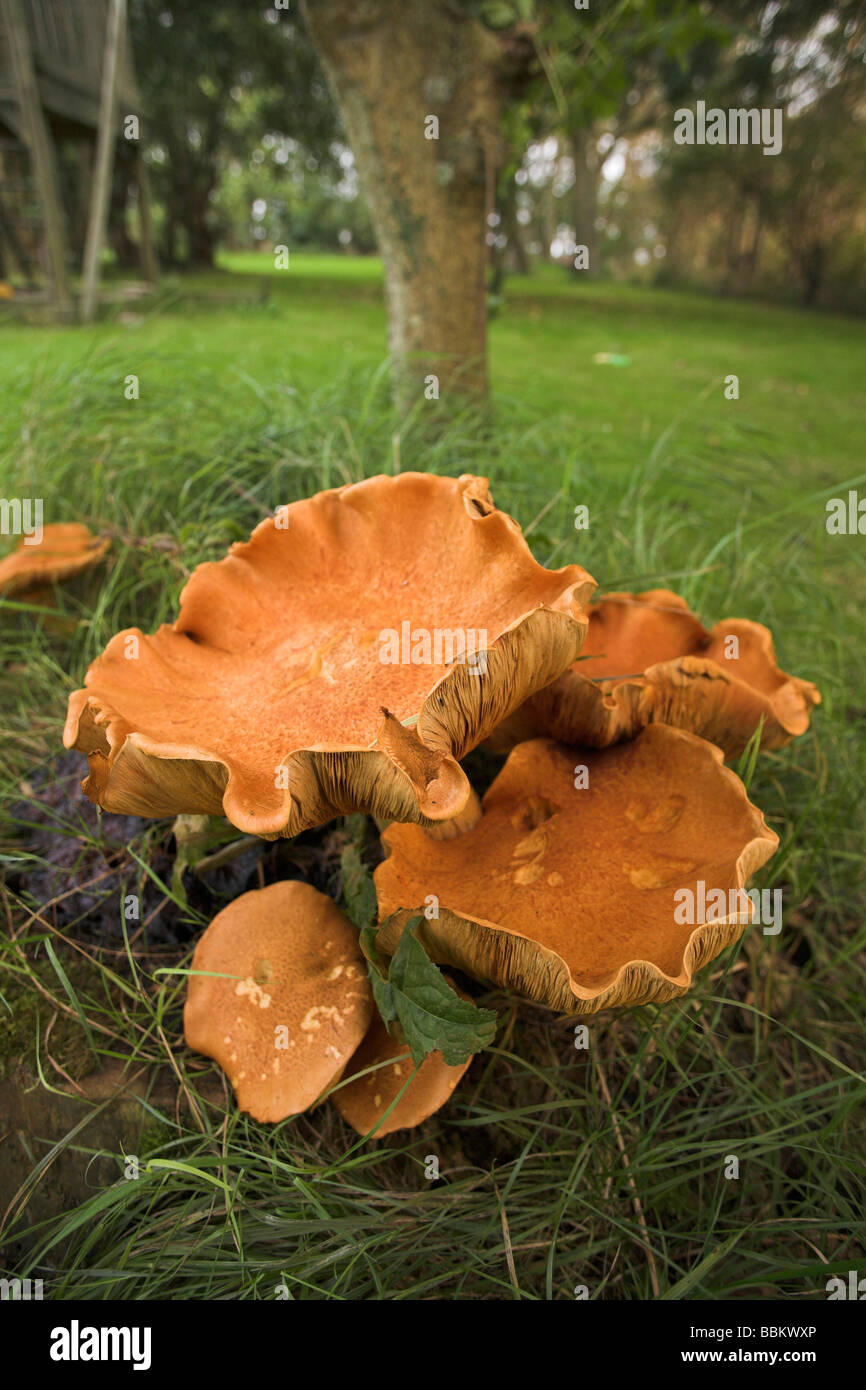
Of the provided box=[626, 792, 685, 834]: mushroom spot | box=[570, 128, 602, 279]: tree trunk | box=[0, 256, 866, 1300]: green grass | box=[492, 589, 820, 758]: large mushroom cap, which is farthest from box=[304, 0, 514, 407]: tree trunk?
box=[570, 128, 602, 279]: tree trunk

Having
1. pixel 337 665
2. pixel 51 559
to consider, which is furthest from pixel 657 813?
pixel 51 559

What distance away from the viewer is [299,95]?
18859 millimetres

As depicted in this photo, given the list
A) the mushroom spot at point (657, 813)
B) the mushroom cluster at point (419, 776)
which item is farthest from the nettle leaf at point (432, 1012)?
the mushroom spot at point (657, 813)

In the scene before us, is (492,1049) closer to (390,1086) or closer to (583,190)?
(390,1086)

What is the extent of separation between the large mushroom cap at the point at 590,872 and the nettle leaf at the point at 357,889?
5.7 inches

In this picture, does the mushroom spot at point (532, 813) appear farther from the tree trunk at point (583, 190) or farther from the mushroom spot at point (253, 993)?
the tree trunk at point (583, 190)

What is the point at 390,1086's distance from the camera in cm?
175

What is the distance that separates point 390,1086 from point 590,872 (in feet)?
2.09

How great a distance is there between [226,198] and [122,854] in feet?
148

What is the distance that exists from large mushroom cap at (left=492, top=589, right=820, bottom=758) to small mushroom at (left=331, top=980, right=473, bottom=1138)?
67cm

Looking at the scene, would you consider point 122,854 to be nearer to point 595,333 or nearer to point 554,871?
point 554,871

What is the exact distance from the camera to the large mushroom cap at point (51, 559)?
2791 mm

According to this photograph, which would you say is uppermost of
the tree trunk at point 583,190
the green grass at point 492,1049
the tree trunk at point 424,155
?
the tree trunk at point 583,190

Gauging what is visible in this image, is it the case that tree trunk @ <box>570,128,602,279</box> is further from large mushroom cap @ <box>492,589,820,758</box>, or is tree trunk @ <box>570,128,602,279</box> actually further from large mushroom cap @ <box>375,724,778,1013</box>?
large mushroom cap @ <box>375,724,778,1013</box>
